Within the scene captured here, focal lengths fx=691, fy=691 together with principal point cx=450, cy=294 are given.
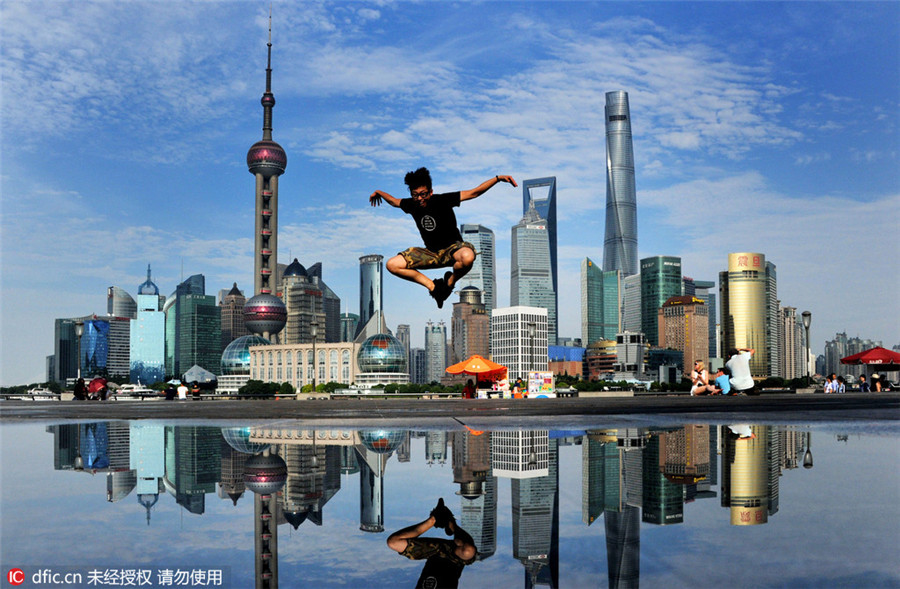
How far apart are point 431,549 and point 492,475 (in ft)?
7.91

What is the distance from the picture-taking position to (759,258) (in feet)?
644

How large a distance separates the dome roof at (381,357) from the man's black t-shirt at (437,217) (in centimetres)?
15188

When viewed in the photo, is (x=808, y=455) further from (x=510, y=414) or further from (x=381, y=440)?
(x=510, y=414)

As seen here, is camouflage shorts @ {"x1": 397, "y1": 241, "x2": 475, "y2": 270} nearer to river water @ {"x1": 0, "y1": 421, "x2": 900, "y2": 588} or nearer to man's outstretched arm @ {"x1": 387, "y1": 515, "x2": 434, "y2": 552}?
river water @ {"x1": 0, "y1": 421, "x2": 900, "y2": 588}

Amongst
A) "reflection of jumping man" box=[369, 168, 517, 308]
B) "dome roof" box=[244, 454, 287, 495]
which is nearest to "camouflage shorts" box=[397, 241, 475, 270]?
"reflection of jumping man" box=[369, 168, 517, 308]

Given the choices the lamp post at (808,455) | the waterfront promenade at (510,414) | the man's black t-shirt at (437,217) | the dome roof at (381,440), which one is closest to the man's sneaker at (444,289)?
the man's black t-shirt at (437,217)

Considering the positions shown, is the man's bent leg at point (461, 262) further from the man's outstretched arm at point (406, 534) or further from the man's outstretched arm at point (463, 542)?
the man's outstretched arm at point (463, 542)

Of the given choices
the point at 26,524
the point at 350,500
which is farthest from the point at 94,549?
the point at 350,500

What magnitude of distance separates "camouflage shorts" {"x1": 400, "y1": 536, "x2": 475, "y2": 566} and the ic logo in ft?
6.39

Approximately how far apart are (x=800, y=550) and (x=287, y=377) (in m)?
189

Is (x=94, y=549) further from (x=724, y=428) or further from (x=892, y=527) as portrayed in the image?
(x=724, y=428)

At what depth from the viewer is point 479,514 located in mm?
4699

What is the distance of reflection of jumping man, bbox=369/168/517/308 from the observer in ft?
41.9

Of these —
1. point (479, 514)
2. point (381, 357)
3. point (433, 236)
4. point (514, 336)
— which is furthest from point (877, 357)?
point (514, 336)
